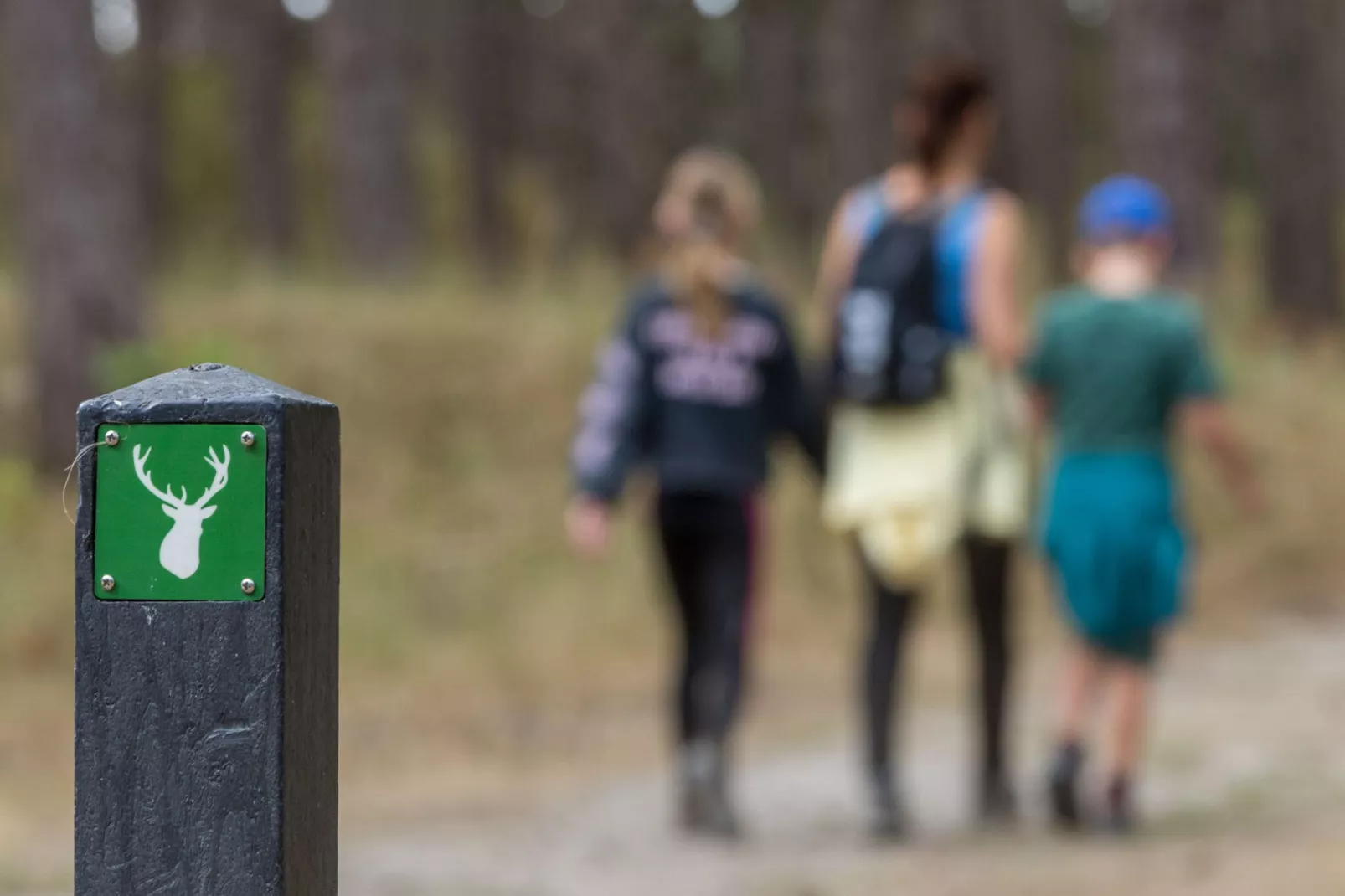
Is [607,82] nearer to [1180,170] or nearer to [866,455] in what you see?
[1180,170]

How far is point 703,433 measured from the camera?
236 inches

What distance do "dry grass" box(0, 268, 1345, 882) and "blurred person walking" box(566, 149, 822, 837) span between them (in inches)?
61.2

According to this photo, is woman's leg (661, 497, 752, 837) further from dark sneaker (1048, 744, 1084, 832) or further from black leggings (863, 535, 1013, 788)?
dark sneaker (1048, 744, 1084, 832)

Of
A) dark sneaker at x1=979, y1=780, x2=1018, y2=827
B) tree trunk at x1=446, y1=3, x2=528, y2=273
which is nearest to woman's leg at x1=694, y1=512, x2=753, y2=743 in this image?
dark sneaker at x1=979, y1=780, x2=1018, y2=827

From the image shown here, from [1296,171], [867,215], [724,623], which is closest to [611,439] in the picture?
[724,623]

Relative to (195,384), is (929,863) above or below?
below

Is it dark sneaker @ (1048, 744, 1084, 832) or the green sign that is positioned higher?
the green sign

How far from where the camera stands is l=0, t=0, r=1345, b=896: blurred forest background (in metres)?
8.41

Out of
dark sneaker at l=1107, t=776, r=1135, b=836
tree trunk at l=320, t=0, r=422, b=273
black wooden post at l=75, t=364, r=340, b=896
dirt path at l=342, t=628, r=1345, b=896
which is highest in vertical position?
tree trunk at l=320, t=0, r=422, b=273

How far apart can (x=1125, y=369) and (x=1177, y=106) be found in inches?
265

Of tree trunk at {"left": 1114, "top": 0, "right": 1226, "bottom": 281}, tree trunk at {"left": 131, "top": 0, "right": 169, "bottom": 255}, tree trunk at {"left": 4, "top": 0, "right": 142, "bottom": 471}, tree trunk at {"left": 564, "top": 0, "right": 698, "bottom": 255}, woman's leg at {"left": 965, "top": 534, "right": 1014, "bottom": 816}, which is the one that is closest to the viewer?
woman's leg at {"left": 965, "top": 534, "right": 1014, "bottom": 816}

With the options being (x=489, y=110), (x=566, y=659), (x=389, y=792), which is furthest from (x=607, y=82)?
(x=489, y=110)

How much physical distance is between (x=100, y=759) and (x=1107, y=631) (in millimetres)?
3874

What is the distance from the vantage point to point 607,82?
13.0 m
